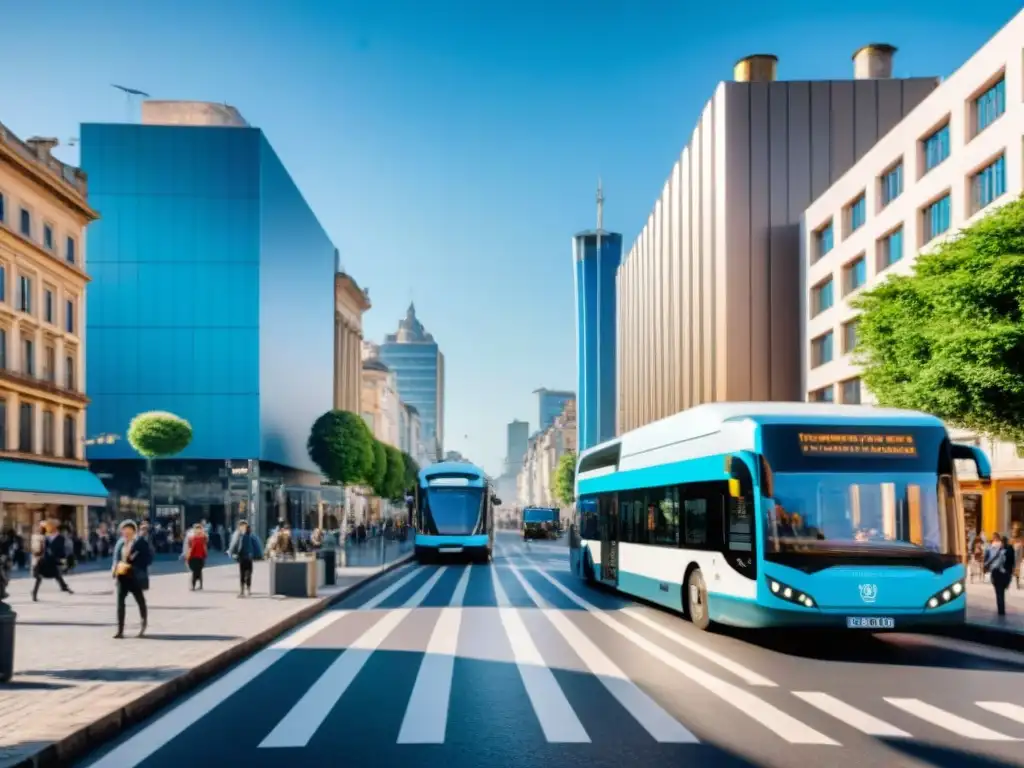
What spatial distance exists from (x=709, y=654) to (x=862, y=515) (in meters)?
2.50

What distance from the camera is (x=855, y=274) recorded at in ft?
163

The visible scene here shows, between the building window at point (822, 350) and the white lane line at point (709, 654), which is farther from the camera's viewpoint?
the building window at point (822, 350)

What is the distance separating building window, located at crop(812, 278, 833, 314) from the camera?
174ft

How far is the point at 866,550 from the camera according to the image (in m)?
13.7

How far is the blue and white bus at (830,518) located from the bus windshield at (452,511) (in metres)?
23.6

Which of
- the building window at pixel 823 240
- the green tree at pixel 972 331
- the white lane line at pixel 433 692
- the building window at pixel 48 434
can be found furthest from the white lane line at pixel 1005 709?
the building window at pixel 823 240

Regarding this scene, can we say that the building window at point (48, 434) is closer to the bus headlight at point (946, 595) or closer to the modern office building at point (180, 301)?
the modern office building at point (180, 301)

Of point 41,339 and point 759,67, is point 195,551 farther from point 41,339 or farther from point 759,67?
point 759,67

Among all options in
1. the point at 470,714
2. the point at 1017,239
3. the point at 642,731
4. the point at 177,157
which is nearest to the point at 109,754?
the point at 470,714

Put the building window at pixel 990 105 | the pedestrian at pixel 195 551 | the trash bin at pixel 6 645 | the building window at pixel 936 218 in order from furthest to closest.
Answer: the building window at pixel 936 218 → the building window at pixel 990 105 → the pedestrian at pixel 195 551 → the trash bin at pixel 6 645

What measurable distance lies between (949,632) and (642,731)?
404 inches

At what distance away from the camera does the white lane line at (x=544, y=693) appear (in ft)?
28.8

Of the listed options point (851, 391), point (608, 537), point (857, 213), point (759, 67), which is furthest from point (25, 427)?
point (759, 67)

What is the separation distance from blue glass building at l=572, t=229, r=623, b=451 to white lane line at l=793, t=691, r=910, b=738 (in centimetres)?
16136
